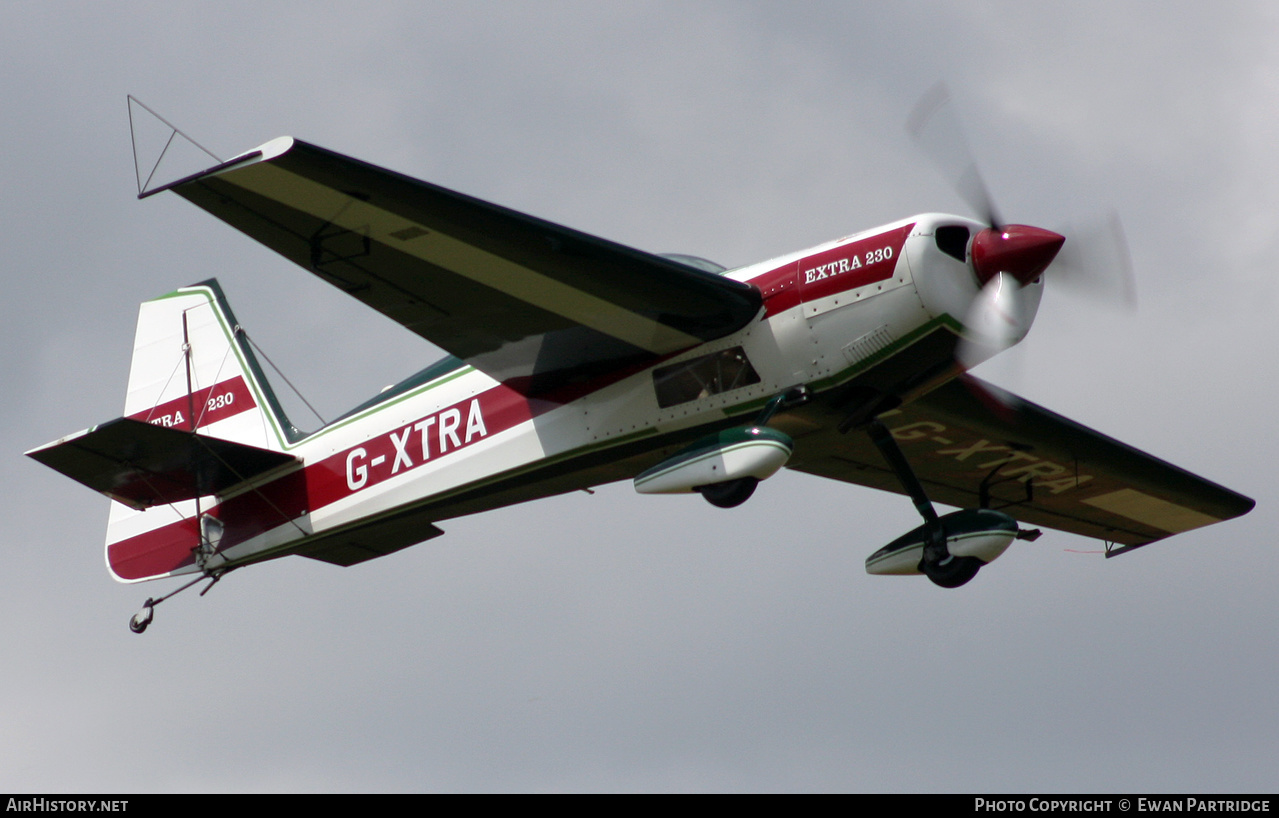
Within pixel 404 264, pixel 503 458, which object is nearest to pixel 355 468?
pixel 503 458

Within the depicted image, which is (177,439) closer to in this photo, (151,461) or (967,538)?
(151,461)

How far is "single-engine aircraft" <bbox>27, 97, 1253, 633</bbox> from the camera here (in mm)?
12469

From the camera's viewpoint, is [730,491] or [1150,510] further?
[1150,510]

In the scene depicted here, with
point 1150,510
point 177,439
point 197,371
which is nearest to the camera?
point 177,439

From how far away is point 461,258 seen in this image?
42.1ft

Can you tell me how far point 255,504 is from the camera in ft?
54.0

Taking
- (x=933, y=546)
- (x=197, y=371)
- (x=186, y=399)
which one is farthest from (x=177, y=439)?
(x=933, y=546)

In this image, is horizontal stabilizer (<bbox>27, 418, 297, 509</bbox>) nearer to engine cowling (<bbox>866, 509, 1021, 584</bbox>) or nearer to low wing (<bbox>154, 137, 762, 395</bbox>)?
low wing (<bbox>154, 137, 762, 395</bbox>)

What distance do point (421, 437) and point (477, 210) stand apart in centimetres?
384

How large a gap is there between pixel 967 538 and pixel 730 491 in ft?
9.15

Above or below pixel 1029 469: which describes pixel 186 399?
above

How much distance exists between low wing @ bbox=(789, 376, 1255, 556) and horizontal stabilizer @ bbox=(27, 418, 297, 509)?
5.95m

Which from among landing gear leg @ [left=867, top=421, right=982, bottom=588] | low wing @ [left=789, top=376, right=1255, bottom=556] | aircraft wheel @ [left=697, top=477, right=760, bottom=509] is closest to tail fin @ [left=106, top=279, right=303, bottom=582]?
aircraft wheel @ [left=697, top=477, right=760, bottom=509]
